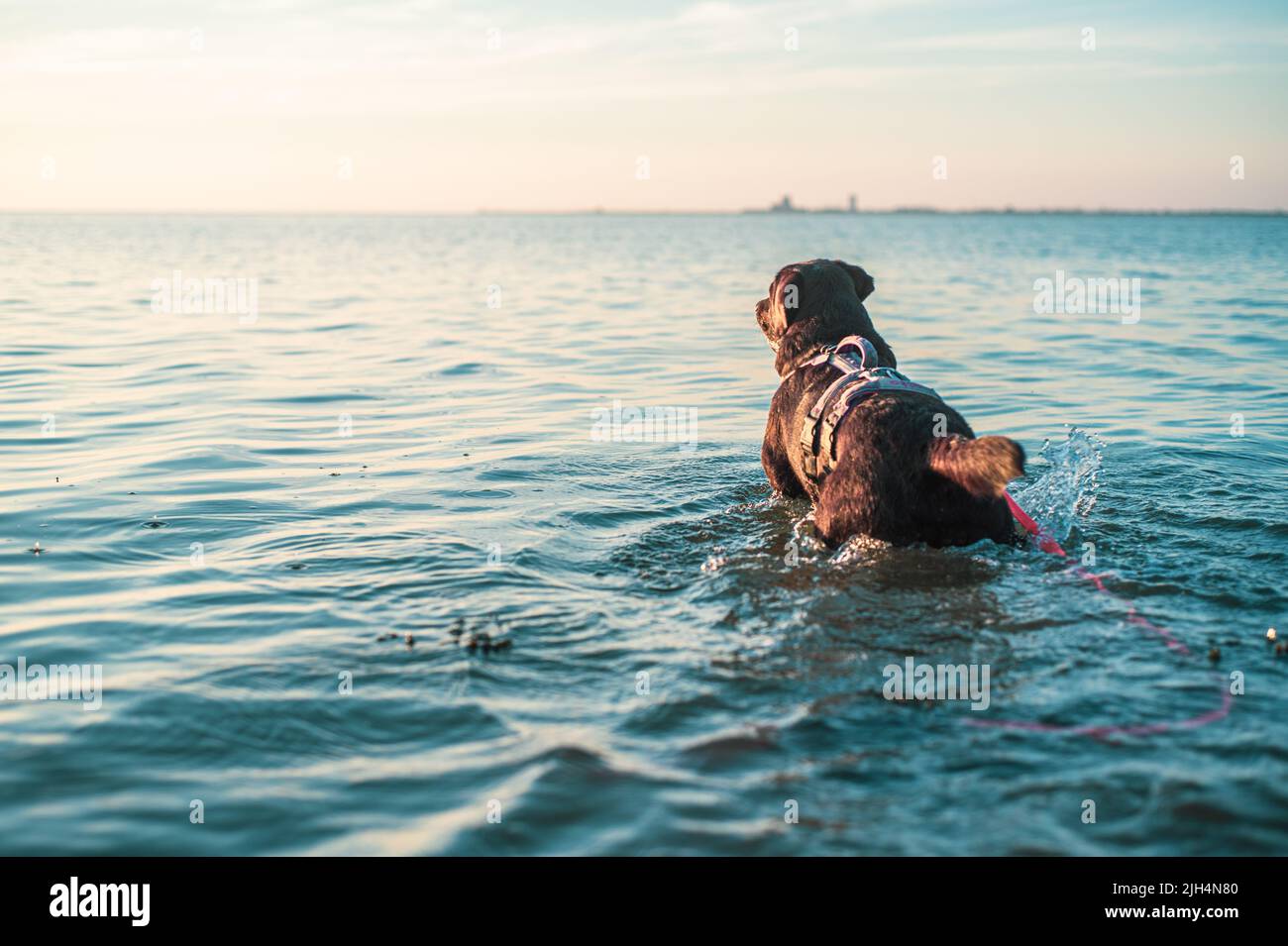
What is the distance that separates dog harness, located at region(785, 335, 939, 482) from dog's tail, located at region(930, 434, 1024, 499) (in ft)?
2.54

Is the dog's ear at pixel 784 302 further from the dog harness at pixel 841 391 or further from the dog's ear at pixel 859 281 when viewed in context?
the dog harness at pixel 841 391

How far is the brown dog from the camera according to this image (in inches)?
224

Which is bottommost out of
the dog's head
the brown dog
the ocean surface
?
the ocean surface

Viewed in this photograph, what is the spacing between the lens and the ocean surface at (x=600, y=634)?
385 cm

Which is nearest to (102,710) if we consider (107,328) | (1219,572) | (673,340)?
(1219,572)

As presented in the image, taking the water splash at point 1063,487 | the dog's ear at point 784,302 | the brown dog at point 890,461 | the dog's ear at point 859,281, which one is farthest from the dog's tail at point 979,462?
the dog's ear at point 859,281

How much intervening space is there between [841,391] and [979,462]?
1.59 metres

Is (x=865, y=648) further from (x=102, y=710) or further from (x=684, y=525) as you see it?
(x=102, y=710)

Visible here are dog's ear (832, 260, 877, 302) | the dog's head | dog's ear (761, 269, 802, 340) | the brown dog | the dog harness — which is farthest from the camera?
dog's ear (832, 260, 877, 302)

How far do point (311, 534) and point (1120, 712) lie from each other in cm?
547

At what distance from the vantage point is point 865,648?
5.23 metres

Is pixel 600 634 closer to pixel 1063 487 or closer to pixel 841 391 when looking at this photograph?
pixel 841 391

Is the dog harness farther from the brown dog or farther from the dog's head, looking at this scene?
the dog's head

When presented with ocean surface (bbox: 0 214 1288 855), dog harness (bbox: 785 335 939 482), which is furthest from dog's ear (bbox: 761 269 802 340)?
ocean surface (bbox: 0 214 1288 855)
